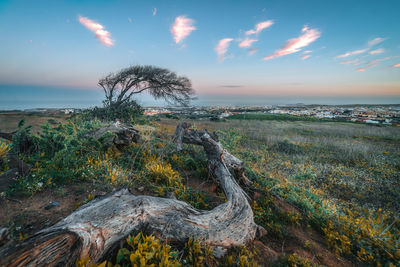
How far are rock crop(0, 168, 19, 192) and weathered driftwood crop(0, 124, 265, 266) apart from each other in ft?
6.45

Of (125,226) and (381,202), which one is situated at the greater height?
(125,226)

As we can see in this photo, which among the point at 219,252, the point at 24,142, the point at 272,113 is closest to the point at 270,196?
the point at 219,252

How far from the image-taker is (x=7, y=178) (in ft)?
9.20

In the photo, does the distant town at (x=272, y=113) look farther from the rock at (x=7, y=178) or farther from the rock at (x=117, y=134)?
the rock at (x=7, y=178)

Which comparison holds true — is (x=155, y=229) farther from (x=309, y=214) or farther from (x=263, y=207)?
(x=309, y=214)

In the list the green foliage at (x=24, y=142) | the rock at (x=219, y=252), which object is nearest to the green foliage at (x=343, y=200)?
the rock at (x=219, y=252)

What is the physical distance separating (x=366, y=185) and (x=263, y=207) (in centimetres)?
447

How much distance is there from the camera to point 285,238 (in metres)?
2.67

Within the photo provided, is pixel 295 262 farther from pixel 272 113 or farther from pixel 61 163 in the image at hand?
pixel 272 113

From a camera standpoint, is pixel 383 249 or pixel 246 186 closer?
pixel 383 249

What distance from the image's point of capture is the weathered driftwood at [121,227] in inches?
51.3

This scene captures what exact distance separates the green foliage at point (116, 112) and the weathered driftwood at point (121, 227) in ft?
34.9

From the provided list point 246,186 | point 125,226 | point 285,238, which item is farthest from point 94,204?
point 246,186

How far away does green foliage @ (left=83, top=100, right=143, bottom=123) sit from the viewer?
1135 centimetres
